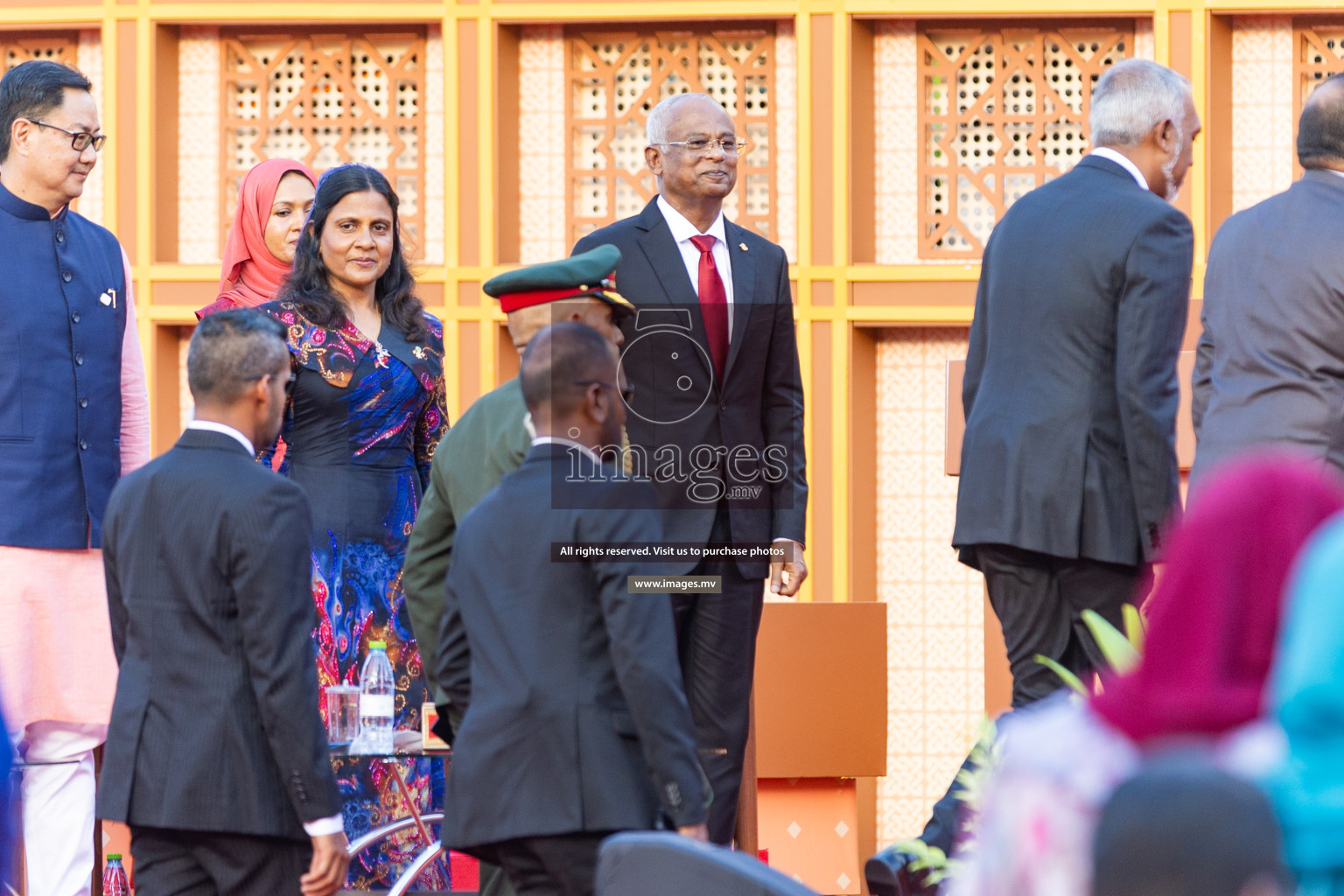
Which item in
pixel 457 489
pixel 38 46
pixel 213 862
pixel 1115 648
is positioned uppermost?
pixel 38 46

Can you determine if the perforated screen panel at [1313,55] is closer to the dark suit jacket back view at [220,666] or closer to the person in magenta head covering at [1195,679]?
the dark suit jacket back view at [220,666]

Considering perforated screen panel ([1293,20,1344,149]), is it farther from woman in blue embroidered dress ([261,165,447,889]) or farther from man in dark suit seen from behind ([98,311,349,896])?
man in dark suit seen from behind ([98,311,349,896])

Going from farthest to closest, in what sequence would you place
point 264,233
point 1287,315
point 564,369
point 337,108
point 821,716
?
1. point 337,108
2. point 821,716
3. point 264,233
4. point 1287,315
5. point 564,369

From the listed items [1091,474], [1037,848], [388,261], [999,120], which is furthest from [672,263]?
[1037,848]

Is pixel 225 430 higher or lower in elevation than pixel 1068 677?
higher

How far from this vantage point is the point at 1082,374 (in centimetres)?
288

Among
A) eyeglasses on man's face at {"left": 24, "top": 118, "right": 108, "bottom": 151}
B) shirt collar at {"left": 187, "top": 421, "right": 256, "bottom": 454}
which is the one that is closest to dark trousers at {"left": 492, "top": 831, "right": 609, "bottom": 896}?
shirt collar at {"left": 187, "top": 421, "right": 256, "bottom": 454}

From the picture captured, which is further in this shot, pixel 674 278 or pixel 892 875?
pixel 674 278

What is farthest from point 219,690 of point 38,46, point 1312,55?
point 1312,55

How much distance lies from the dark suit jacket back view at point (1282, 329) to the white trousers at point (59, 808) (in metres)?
1.90

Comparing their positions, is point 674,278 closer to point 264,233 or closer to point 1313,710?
point 264,233

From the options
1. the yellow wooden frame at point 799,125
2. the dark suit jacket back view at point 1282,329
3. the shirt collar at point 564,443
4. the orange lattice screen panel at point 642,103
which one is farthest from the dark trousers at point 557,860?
the orange lattice screen panel at point 642,103

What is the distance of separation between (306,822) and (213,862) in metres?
0.14

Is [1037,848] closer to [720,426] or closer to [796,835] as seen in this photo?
[720,426]
